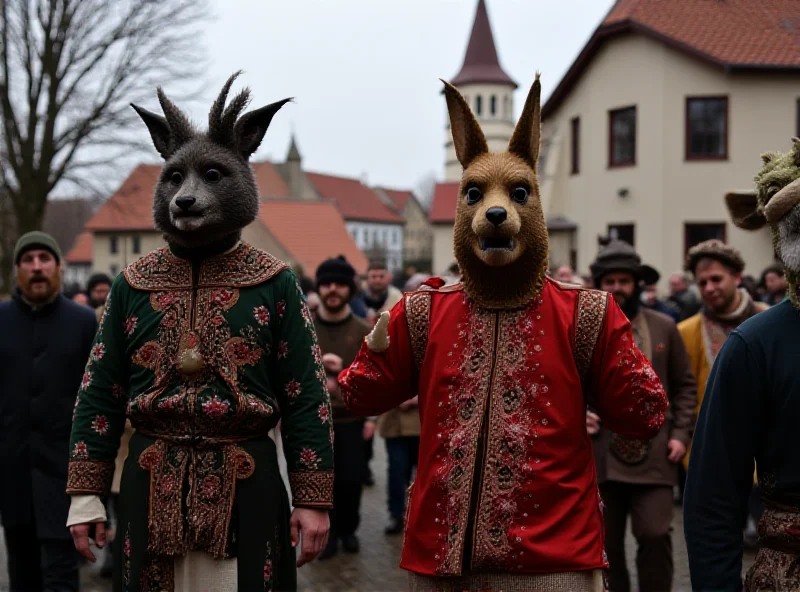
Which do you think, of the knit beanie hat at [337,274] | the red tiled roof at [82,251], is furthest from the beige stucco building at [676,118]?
the red tiled roof at [82,251]

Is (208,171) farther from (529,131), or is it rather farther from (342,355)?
(342,355)

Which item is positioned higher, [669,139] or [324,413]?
[669,139]

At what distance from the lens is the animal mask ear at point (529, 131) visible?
11.1ft

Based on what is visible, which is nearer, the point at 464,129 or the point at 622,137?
the point at 464,129

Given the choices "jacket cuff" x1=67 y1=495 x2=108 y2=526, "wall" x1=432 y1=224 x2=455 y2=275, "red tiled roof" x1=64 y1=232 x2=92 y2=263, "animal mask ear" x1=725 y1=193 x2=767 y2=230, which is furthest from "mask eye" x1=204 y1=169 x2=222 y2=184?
"red tiled roof" x1=64 y1=232 x2=92 y2=263

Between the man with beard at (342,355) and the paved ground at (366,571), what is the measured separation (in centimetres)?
20

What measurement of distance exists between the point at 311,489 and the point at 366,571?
11.5 feet

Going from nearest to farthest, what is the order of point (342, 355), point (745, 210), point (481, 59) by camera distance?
1. point (745, 210)
2. point (342, 355)
3. point (481, 59)

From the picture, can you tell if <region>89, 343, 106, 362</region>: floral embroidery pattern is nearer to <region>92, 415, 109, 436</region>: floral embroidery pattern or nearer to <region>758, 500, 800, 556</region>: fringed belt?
<region>92, 415, 109, 436</region>: floral embroidery pattern

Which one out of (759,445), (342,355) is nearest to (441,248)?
(342,355)

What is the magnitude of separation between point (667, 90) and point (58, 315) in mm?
20839

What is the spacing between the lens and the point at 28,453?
5270 millimetres

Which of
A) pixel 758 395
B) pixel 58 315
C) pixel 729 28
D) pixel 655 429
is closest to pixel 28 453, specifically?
pixel 58 315

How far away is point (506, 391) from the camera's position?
3.17m
